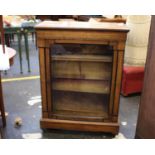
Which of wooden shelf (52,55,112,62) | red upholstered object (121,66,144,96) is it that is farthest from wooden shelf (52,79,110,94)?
red upholstered object (121,66,144,96)

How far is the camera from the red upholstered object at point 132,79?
262cm

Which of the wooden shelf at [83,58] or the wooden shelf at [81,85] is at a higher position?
the wooden shelf at [83,58]

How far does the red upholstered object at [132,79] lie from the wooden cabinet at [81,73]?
0.81m

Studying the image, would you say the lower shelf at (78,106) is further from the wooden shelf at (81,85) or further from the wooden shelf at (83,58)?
the wooden shelf at (83,58)

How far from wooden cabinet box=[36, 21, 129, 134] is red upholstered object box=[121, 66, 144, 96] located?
0.81 m

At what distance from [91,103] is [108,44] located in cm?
58

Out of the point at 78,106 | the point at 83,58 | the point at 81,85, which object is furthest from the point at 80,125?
the point at 83,58

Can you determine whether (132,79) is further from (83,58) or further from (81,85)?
(83,58)

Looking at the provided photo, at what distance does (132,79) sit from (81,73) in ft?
3.30

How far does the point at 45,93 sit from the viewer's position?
185cm

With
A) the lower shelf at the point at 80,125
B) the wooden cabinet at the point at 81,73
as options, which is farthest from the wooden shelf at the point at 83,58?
the lower shelf at the point at 80,125

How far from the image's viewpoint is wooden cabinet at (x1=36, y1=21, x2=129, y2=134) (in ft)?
5.27

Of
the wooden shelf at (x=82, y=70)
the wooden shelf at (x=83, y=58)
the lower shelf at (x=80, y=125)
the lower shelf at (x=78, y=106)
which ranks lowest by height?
the lower shelf at (x=80, y=125)
